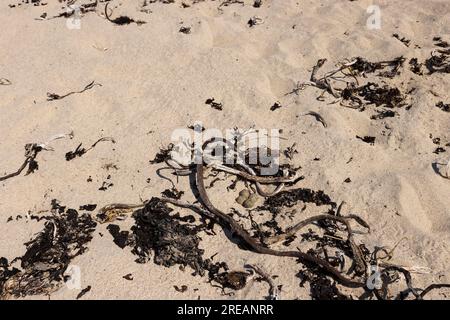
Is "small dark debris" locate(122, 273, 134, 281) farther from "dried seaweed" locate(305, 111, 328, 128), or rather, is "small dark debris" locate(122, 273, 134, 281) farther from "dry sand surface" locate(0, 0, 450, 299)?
"dried seaweed" locate(305, 111, 328, 128)

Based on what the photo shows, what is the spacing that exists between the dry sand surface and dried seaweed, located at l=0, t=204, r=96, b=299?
2.1 inches

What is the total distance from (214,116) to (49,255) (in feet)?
5.18

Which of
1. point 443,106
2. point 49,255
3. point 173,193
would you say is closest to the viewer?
point 49,255

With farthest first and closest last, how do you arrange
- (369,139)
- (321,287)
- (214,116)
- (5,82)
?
(5,82)
(214,116)
(369,139)
(321,287)

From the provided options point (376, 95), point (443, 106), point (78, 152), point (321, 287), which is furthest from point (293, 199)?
point (78, 152)

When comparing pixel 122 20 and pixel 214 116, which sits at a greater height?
pixel 122 20

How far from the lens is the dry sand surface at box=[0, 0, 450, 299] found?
251 centimetres

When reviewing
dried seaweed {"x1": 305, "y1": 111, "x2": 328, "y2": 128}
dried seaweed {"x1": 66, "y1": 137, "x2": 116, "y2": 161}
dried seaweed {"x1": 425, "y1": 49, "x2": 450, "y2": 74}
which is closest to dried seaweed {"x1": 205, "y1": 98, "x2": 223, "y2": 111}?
dried seaweed {"x1": 305, "y1": 111, "x2": 328, "y2": 128}

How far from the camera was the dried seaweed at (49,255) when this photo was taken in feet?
7.97

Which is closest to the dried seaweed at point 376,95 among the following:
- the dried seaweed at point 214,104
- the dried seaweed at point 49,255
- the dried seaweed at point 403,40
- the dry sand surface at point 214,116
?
the dry sand surface at point 214,116

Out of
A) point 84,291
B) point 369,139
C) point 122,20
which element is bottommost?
point 84,291

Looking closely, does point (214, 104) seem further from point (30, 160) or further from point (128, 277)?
point (128, 277)

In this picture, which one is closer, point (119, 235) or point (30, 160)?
point (119, 235)

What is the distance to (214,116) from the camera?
3404 mm
